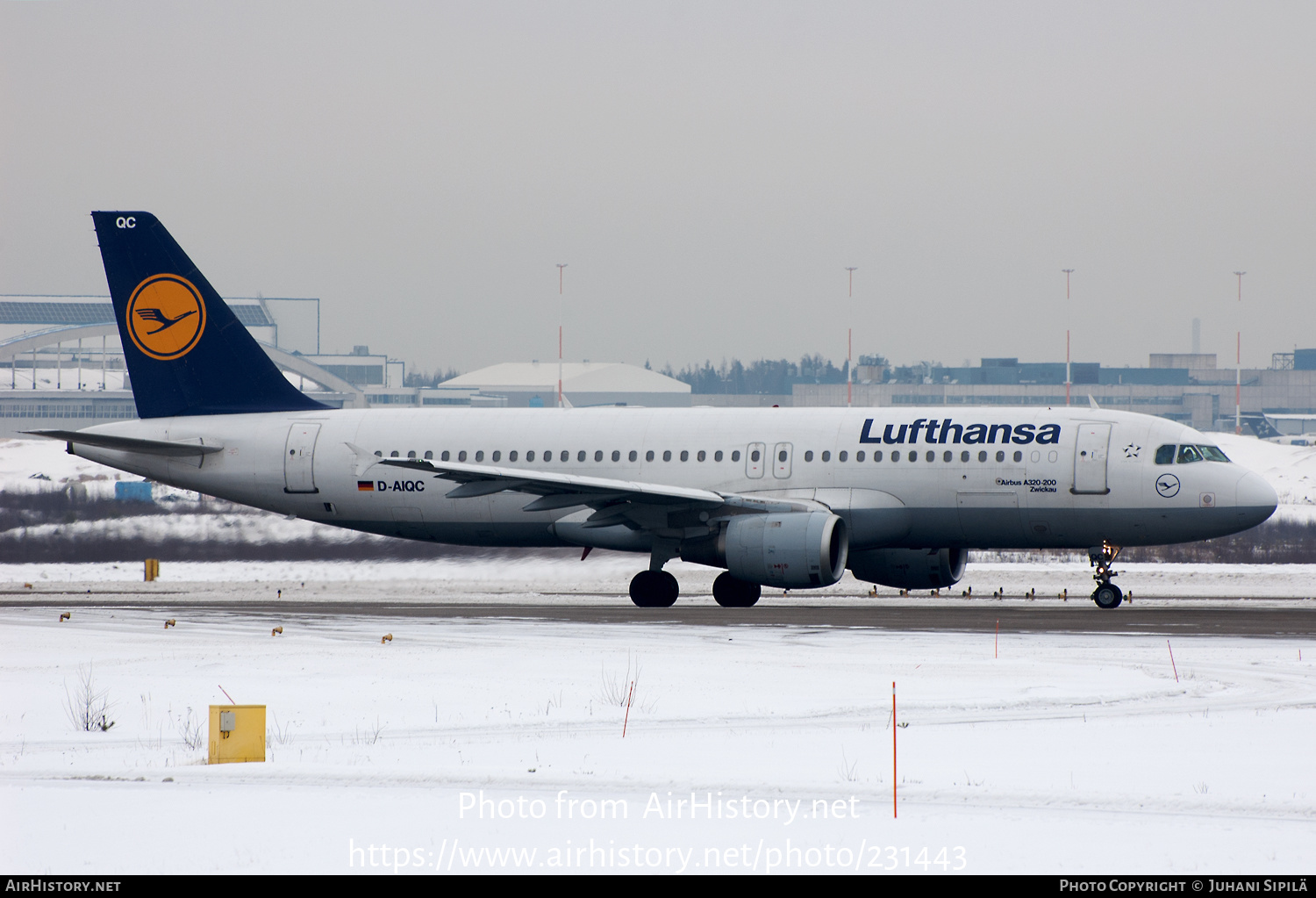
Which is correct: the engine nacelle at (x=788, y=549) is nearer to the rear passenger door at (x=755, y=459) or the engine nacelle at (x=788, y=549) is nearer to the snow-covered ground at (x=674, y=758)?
the rear passenger door at (x=755, y=459)

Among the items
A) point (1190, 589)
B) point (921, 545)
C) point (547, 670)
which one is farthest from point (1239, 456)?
point (547, 670)

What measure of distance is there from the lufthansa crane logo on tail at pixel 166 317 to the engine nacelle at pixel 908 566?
55.6 feet

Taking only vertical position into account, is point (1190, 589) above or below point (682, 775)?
below

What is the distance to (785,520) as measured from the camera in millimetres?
30094

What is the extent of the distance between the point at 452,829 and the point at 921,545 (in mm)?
22845

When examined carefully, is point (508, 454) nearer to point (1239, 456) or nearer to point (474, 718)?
point (474, 718)

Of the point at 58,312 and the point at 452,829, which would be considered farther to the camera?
the point at 58,312

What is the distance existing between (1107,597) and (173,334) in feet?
74.3

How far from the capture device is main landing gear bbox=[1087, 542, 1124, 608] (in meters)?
30.9

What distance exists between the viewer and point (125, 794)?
12430 mm

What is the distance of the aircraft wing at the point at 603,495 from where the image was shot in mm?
31000

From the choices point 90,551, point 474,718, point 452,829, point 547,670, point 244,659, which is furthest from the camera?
point 90,551
